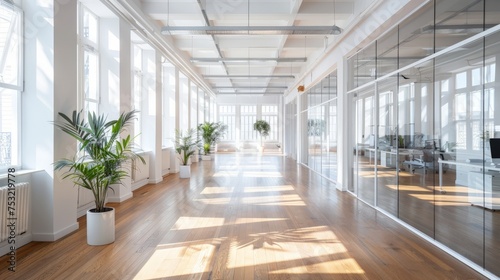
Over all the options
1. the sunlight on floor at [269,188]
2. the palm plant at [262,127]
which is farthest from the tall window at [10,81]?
the palm plant at [262,127]

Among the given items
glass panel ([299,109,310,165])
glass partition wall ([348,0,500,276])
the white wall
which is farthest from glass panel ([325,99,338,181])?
the white wall

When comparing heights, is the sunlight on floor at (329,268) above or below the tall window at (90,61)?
below

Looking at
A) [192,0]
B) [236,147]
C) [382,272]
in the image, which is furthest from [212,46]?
[236,147]

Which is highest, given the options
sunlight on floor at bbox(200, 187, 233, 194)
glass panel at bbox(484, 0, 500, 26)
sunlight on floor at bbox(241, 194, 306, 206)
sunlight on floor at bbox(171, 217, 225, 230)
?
glass panel at bbox(484, 0, 500, 26)

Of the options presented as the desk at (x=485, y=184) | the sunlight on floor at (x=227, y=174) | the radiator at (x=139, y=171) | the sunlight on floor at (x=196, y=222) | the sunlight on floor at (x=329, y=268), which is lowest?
the sunlight on floor at (x=329, y=268)

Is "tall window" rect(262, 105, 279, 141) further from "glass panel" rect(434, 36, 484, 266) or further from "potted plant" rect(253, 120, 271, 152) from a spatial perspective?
"glass panel" rect(434, 36, 484, 266)

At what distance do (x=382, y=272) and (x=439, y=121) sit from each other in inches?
72.8

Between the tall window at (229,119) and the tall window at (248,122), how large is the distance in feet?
1.78

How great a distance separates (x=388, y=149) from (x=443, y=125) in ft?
5.45

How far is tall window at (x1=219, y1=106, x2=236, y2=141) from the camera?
22219 millimetres

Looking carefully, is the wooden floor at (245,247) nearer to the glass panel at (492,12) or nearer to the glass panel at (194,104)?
the glass panel at (492,12)

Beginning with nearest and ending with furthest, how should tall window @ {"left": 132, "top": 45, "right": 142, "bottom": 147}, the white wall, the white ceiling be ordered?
the white wall < the white ceiling < tall window @ {"left": 132, "top": 45, "right": 142, "bottom": 147}

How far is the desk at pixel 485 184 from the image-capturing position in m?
3.00

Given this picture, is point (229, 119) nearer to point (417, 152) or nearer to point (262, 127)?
point (262, 127)
